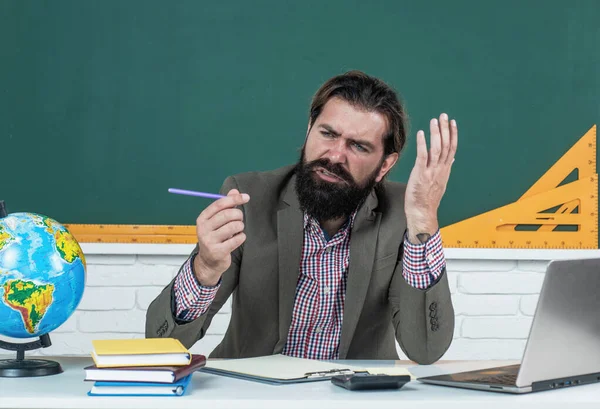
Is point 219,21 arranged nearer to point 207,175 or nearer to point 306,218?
point 207,175

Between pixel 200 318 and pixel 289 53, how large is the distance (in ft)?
4.00

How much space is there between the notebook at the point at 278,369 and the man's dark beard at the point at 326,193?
55 cm

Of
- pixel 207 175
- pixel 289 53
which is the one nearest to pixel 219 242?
pixel 207 175

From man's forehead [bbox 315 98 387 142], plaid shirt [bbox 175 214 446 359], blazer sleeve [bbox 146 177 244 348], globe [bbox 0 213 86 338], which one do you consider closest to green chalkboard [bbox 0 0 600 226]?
man's forehead [bbox 315 98 387 142]

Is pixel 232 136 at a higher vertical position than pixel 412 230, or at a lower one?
higher

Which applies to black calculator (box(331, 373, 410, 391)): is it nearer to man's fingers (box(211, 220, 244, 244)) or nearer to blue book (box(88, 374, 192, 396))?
blue book (box(88, 374, 192, 396))

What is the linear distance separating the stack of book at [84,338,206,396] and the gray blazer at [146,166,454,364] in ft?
2.05

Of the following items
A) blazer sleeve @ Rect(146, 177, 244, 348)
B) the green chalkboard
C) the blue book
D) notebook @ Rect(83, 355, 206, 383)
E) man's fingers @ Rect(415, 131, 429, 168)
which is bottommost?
the blue book

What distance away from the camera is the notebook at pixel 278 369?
130 cm

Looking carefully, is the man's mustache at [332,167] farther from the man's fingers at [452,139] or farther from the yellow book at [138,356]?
the yellow book at [138,356]

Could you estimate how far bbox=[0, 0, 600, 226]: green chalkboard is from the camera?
257cm

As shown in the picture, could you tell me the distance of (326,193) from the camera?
6.40 ft

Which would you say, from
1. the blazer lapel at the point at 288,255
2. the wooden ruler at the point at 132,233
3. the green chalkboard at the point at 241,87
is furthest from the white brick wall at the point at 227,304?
the blazer lapel at the point at 288,255

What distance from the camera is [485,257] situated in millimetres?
2572
